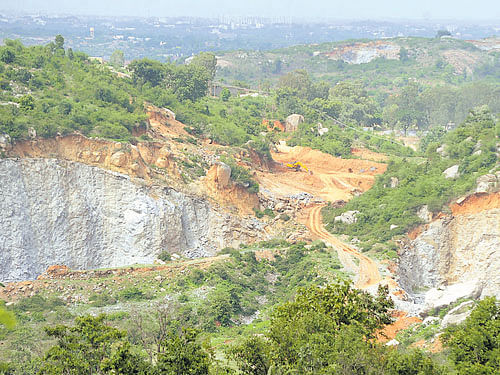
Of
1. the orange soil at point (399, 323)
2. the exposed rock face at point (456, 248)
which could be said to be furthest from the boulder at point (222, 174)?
the orange soil at point (399, 323)

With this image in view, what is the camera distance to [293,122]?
72.0 meters

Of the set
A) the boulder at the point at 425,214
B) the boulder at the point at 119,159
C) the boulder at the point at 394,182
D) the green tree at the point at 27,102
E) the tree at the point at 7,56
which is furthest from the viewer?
the boulder at the point at 394,182

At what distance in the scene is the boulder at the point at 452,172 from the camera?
4604 centimetres

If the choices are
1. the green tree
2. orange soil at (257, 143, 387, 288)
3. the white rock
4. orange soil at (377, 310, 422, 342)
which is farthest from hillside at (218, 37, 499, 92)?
the white rock

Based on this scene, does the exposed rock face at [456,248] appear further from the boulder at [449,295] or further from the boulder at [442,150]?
the boulder at [442,150]

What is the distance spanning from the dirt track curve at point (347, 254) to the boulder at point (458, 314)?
6.31 meters

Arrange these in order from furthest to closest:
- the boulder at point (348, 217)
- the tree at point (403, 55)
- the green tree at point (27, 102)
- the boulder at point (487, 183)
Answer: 1. the tree at point (403, 55)
2. the boulder at point (348, 217)
3. the green tree at point (27, 102)
4. the boulder at point (487, 183)

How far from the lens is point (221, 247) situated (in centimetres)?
4216

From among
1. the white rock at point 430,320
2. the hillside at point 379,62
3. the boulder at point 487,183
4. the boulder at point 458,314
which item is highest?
the boulder at point 487,183

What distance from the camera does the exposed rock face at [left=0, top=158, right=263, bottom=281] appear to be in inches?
1407

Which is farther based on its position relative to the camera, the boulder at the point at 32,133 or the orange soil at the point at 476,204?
the orange soil at the point at 476,204

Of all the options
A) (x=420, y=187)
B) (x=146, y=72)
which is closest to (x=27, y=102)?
(x=146, y=72)

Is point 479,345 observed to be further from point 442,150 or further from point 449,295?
point 442,150

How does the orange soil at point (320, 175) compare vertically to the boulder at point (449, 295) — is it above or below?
below
